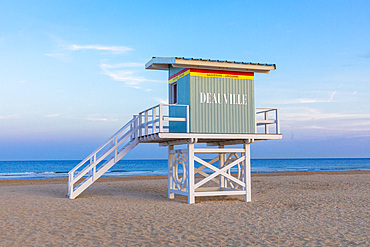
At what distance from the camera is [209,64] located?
13.5 metres

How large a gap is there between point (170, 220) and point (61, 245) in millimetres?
3422

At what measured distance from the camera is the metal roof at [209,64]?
1327 cm

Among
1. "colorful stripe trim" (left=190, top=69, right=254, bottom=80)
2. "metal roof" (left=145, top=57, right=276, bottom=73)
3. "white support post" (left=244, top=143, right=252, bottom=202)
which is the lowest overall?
"white support post" (left=244, top=143, right=252, bottom=202)

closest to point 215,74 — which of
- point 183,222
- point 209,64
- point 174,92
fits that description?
point 209,64

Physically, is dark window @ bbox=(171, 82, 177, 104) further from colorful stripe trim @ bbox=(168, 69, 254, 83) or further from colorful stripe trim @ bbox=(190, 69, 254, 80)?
colorful stripe trim @ bbox=(190, 69, 254, 80)

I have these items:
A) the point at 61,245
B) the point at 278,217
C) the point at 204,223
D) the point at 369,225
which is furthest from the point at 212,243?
the point at 369,225

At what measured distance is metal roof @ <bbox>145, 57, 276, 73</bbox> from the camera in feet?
43.5

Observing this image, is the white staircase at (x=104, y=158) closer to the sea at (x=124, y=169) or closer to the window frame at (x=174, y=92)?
the window frame at (x=174, y=92)

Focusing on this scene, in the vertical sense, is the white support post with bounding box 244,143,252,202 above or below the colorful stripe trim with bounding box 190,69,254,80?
below

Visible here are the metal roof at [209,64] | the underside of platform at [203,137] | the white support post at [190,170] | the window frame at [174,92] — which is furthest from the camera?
the window frame at [174,92]

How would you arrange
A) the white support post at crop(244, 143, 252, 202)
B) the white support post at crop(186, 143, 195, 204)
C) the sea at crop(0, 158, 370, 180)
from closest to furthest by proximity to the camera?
the white support post at crop(186, 143, 195, 204), the white support post at crop(244, 143, 252, 202), the sea at crop(0, 158, 370, 180)

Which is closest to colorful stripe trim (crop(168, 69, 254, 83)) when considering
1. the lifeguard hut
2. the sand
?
the lifeguard hut

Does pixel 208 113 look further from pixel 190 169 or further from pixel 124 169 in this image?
pixel 124 169

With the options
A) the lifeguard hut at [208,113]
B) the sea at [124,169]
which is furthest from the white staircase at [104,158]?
the sea at [124,169]
